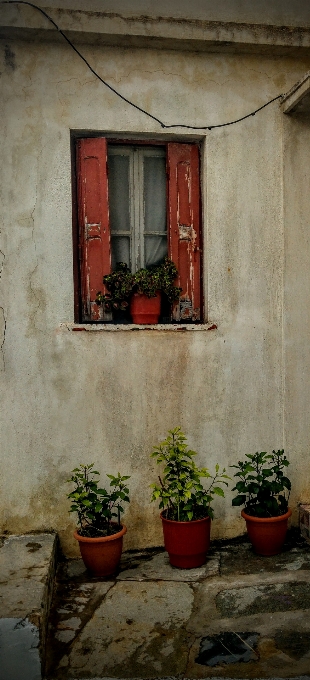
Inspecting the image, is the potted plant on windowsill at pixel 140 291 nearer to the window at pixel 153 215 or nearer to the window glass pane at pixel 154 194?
the window at pixel 153 215

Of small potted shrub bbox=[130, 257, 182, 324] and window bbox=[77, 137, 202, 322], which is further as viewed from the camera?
window bbox=[77, 137, 202, 322]

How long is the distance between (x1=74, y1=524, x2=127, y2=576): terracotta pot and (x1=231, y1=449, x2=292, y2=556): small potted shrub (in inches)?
37.5

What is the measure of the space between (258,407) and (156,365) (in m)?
0.97

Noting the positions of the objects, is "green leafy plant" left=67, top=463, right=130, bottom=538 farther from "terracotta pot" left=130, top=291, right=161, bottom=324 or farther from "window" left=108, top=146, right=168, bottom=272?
"window" left=108, top=146, right=168, bottom=272

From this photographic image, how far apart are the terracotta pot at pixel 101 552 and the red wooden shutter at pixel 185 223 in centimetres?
192

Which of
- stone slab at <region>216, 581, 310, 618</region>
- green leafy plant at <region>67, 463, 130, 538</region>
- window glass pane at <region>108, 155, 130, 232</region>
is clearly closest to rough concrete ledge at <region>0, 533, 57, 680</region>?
green leafy plant at <region>67, 463, 130, 538</region>

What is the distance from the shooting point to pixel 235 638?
3.47 metres

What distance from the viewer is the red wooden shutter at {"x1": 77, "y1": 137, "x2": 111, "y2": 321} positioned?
16.2 feet

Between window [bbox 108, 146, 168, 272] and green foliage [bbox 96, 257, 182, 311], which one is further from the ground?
window [bbox 108, 146, 168, 272]

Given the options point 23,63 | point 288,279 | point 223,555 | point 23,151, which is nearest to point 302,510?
point 223,555

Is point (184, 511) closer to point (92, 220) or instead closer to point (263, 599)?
point (263, 599)

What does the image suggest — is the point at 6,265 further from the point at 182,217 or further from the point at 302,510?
the point at 302,510

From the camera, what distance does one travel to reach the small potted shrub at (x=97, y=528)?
169 inches

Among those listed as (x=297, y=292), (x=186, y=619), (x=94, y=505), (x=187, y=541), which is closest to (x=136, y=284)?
(x=297, y=292)
